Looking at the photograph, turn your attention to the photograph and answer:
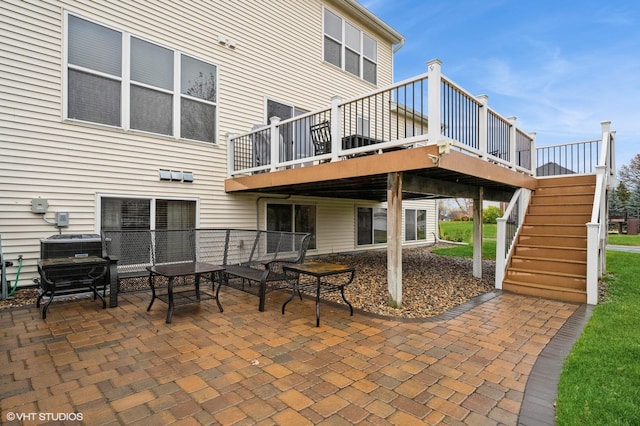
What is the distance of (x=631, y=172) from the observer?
3034cm

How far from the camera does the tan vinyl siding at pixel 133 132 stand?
5.12m

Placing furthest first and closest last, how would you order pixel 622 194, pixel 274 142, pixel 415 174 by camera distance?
pixel 622 194 → pixel 274 142 → pixel 415 174

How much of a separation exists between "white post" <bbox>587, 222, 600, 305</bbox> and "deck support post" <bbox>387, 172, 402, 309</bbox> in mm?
2978

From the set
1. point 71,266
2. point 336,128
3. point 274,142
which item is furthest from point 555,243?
point 71,266

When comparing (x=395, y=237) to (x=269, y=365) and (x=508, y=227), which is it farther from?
(x=508, y=227)

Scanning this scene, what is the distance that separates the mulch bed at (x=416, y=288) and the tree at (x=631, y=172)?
3127 centimetres

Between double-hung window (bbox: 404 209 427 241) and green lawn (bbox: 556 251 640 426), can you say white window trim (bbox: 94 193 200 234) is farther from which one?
double-hung window (bbox: 404 209 427 241)

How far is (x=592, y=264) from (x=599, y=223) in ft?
3.22

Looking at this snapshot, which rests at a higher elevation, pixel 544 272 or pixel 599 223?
pixel 599 223

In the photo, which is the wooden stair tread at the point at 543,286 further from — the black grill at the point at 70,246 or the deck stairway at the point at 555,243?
the black grill at the point at 70,246


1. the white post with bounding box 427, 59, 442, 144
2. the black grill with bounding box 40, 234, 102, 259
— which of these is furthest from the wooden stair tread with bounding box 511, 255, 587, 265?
the black grill with bounding box 40, 234, 102, 259

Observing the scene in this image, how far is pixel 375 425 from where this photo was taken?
2.08m

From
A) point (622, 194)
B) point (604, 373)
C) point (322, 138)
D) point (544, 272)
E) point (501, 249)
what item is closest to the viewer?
point (604, 373)

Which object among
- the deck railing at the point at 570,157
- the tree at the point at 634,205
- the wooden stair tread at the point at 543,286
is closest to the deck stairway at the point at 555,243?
the wooden stair tread at the point at 543,286
